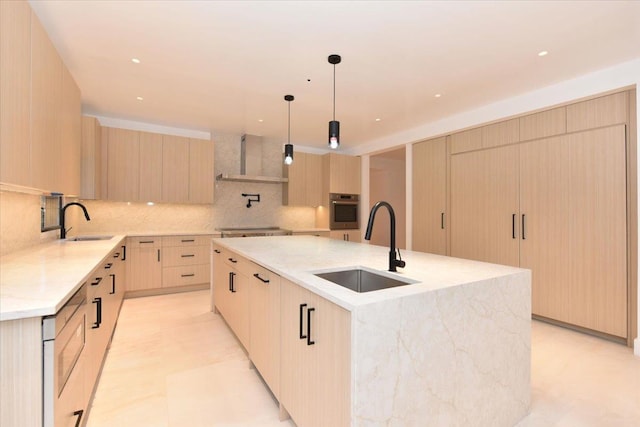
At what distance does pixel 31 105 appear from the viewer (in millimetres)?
1746

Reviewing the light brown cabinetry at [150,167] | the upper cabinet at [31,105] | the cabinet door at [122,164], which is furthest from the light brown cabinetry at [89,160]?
the upper cabinet at [31,105]

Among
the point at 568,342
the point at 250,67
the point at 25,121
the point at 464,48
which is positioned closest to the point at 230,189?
the point at 250,67

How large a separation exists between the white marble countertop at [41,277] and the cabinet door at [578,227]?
13.5 ft

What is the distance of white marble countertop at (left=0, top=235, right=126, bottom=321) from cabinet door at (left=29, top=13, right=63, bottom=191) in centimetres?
48

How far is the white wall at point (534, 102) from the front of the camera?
2.72 meters

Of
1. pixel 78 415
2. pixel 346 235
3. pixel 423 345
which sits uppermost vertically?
pixel 346 235

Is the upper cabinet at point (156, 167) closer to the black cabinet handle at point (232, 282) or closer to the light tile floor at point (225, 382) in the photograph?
the light tile floor at point (225, 382)

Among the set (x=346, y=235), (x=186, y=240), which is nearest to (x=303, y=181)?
(x=346, y=235)

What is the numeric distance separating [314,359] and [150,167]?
13.7ft

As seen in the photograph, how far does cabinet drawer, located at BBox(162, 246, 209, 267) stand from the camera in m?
4.38

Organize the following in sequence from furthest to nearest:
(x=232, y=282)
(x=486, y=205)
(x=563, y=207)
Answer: (x=486, y=205), (x=563, y=207), (x=232, y=282)

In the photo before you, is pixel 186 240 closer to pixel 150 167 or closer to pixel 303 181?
pixel 150 167

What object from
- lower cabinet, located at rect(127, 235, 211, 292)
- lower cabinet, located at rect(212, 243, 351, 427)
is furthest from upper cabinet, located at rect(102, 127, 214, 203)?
lower cabinet, located at rect(212, 243, 351, 427)

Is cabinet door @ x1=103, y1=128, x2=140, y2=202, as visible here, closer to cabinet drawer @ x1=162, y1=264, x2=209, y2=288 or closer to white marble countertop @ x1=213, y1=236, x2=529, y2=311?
cabinet drawer @ x1=162, y1=264, x2=209, y2=288
